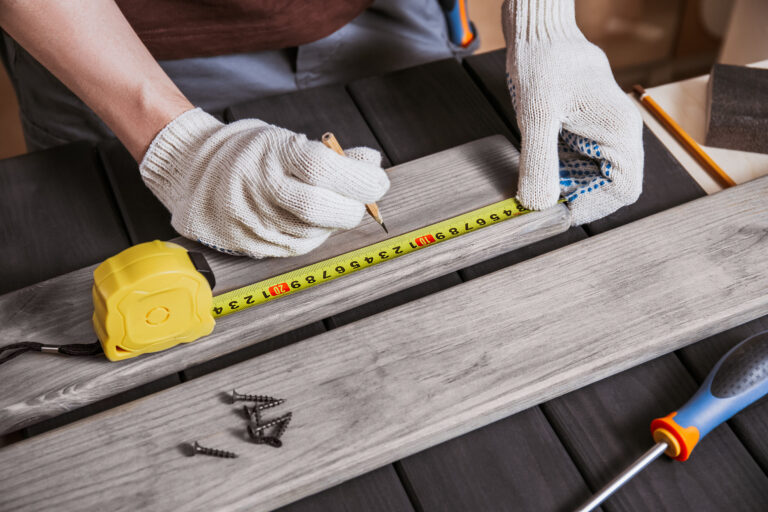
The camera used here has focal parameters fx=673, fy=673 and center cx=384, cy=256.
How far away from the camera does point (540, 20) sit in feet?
4.56

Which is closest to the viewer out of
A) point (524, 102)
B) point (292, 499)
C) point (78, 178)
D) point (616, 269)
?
point (292, 499)

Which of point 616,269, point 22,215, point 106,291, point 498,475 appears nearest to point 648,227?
point 616,269

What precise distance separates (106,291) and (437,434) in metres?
0.55

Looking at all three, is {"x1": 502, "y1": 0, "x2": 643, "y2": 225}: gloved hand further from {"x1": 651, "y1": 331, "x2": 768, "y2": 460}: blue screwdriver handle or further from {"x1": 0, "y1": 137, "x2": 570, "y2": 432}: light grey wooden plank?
{"x1": 651, "y1": 331, "x2": 768, "y2": 460}: blue screwdriver handle

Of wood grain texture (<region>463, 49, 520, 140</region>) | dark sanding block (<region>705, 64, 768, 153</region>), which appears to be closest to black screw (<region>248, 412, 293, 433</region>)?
wood grain texture (<region>463, 49, 520, 140</region>)

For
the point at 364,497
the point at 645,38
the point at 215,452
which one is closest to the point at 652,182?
the point at 364,497

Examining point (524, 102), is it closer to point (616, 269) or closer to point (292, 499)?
point (616, 269)

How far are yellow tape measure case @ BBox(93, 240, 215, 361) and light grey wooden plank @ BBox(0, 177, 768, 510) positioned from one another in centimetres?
9

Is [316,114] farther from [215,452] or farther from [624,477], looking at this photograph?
[624,477]

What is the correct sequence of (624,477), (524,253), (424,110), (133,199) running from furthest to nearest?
(424,110), (133,199), (524,253), (624,477)

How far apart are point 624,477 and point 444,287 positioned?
1.49 feet

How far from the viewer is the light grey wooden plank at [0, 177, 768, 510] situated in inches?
39.5

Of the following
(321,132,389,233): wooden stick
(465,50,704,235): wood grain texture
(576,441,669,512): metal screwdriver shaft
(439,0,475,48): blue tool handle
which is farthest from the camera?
(439,0,475,48): blue tool handle

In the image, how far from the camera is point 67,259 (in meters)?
1.33
